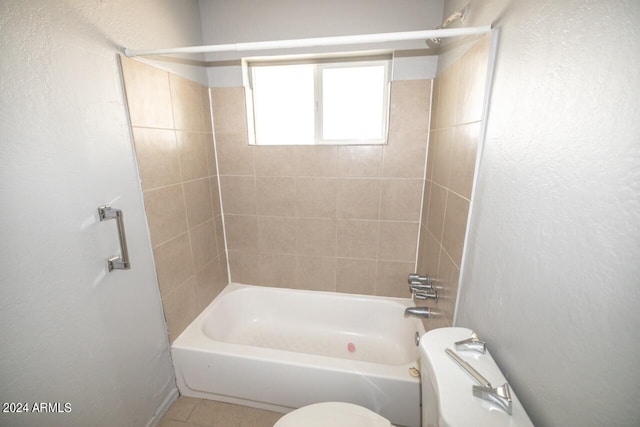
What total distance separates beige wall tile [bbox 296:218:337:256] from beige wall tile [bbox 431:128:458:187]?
77 centimetres

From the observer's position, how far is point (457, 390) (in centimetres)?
60

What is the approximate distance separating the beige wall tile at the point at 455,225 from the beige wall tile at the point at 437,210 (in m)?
0.06

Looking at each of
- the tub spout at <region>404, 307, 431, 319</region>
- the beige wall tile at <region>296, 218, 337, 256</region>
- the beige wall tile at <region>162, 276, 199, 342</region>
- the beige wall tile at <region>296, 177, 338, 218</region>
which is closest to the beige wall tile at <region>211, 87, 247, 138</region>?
the beige wall tile at <region>296, 177, 338, 218</region>

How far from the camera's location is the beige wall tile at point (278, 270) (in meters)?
1.99

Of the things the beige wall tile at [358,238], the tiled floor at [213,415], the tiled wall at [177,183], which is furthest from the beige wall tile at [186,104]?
the tiled floor at [213,415]

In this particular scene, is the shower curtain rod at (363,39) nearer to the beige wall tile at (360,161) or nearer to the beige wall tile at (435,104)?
the beige wall tile at (435,104)

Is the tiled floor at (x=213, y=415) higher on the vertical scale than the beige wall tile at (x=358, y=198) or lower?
lower

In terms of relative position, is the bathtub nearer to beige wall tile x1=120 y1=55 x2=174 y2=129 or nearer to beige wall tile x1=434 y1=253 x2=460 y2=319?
beige wall tile x1=434 y1=253 x2=460 y2=319

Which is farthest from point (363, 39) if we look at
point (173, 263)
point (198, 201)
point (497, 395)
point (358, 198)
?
point (173, 263)

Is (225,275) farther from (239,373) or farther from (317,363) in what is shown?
(317,363)

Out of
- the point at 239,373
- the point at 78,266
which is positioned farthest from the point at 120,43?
the point at 239,373

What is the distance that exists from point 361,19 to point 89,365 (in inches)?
85.6

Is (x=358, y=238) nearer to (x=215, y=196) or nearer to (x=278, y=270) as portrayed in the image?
(x=278, y=270)

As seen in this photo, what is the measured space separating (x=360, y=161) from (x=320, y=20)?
899mm
